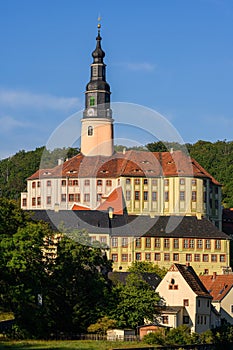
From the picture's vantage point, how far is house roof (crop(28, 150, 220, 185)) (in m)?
116

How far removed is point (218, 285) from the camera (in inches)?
3282

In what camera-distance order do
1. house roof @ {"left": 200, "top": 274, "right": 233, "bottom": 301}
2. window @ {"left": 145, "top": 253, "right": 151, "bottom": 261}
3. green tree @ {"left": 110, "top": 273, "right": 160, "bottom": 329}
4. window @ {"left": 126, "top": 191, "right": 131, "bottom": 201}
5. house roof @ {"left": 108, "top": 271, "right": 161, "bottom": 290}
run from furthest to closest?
1. window @ {"left": 126, "top": 191, "right": 131, "bottom": 201}
2. window @ {"left": 145, "top": 253, "right": 151, "bottom": 261}
3. house roof @ {"left": 108, "top": 271, "right": 161, "bottom": 290}
4. house roof @ {"left": 200, "top": 274, "right": 233, "bottom": 301}
5. green tree @ {"left": 110, "top": 273, "right": 160, "bottom": 329}

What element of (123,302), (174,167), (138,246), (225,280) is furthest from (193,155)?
(123,302)

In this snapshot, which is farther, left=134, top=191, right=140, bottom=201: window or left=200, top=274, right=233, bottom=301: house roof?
left=134, top=191, right=140, bottom=201: window

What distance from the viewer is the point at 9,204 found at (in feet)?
257

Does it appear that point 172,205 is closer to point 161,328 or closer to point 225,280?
point 225,280

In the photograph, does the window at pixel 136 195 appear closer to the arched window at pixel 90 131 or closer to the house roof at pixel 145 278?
the arched window at pixel 90 131

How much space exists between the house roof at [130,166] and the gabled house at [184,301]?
39.6m

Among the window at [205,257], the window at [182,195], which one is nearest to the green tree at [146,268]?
the window at [205,257]

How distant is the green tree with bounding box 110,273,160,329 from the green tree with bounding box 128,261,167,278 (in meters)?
14.6

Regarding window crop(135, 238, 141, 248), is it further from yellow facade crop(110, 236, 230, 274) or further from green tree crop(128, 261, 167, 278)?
green tree crop(128, 261, 167, 278)

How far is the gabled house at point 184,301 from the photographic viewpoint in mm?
73606

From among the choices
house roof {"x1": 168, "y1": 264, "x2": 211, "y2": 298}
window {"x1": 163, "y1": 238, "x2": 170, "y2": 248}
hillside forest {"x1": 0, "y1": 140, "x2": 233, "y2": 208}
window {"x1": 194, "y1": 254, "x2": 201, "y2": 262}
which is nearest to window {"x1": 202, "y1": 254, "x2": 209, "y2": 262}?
window {"x1": 194, "y1": 254, "x2": 201, "y2": 262}

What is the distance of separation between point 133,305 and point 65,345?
30.2ft
